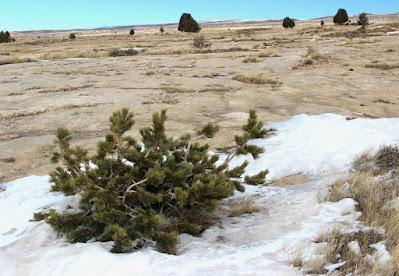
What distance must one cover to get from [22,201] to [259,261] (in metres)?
2.59

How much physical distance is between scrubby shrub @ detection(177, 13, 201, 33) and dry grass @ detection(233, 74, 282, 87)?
4592 centimetres

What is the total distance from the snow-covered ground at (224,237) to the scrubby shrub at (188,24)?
175ft

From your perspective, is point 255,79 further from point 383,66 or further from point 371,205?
Answer: point 371,205

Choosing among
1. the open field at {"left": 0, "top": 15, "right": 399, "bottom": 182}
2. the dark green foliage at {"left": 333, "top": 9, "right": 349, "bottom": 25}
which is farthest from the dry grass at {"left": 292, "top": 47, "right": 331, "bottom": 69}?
the dark green foliage at {"left": 333, "top": 9, "right": 349, "bottom": 25}

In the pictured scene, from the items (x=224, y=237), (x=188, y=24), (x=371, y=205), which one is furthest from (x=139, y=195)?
(x=188, y=24)

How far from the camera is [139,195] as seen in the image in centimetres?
354

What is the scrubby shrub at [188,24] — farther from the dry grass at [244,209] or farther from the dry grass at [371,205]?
the dry grass at [244,209]

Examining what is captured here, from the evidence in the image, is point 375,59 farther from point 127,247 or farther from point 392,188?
point 127,247

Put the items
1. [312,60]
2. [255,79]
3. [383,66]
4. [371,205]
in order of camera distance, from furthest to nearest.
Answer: [312,60], [383,66], [255,79], [371,205]

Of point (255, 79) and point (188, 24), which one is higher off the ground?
point (188, 24)

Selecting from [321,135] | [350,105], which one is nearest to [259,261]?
[321,135]

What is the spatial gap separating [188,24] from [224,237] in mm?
56168

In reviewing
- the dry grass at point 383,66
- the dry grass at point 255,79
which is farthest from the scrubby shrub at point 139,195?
the dry grass at point 383,66

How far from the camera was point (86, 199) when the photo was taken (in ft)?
12.1
